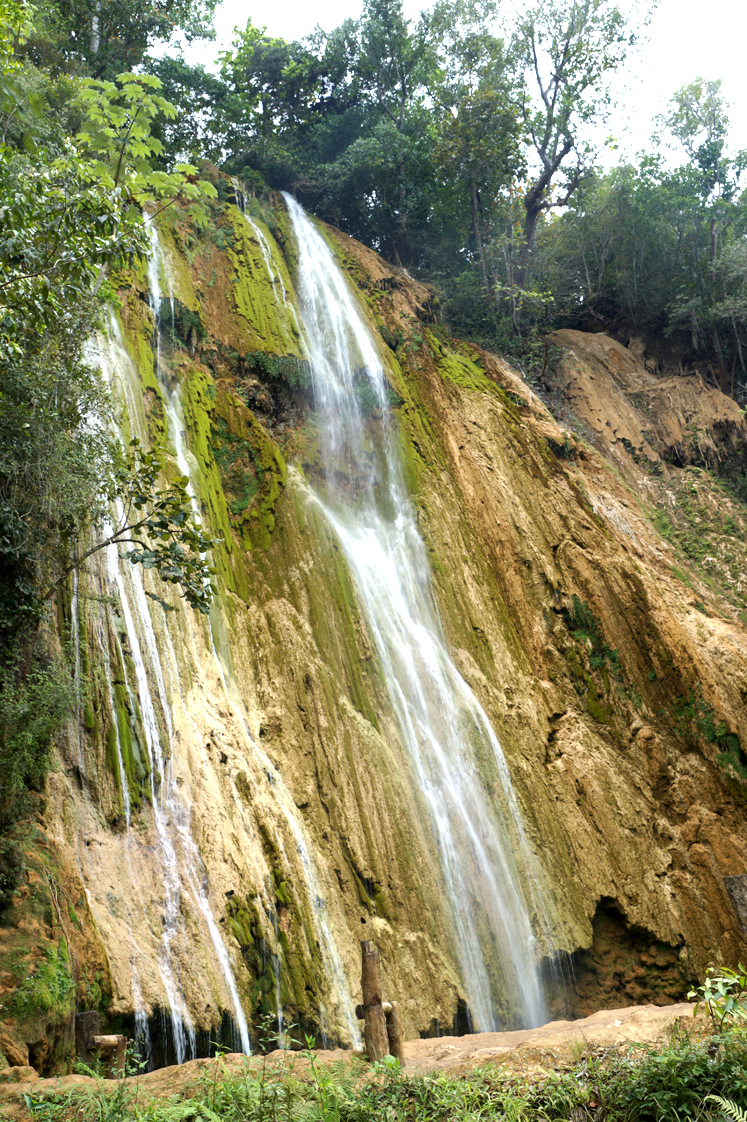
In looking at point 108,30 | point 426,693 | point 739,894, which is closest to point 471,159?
point 108,30

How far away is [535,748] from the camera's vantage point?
1408 cm

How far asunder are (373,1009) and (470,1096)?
1.20m

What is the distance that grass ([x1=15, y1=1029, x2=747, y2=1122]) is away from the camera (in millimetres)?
4496

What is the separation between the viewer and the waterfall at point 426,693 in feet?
36.7

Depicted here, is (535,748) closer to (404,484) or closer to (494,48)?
(404,484)

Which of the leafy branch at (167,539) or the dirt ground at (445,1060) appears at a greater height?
the leafy branch at (167,539)

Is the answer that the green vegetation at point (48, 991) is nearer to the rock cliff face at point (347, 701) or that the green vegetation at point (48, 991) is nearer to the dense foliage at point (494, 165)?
the rock cliff face at point (347, 701)

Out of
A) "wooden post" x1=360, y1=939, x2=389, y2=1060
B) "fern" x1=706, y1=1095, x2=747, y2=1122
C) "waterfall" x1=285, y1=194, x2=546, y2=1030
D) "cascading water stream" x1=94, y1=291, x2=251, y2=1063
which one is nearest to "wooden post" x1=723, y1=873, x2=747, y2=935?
"waterfall" x1=285, y1=194, x2=546, y2=1030

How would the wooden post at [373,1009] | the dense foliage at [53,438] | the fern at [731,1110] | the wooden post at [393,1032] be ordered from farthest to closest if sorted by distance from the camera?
the dense foliage at [53,438] → the wooden post at [393,1032] → the wooden post at [373,1009] → the fern at [731,1110]

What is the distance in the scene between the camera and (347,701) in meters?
12.7

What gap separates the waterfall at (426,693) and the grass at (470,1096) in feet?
19.4

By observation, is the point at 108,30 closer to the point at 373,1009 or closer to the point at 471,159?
the point at 471,159

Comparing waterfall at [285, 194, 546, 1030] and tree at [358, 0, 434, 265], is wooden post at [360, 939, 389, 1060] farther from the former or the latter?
tree at [358, 0, 434, 265]

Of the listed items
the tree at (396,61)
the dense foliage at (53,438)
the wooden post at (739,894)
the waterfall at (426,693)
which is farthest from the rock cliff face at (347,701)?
the tree at (396,61)
